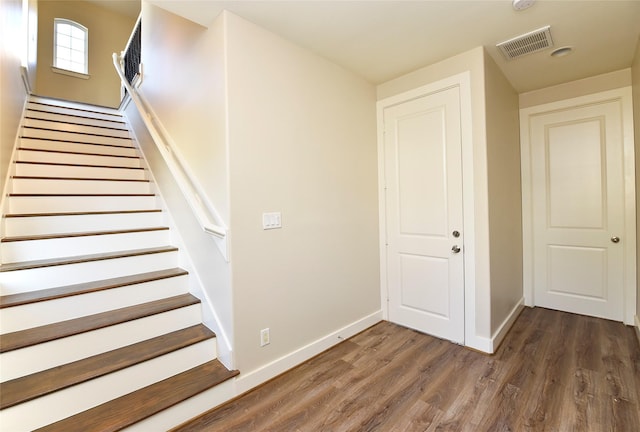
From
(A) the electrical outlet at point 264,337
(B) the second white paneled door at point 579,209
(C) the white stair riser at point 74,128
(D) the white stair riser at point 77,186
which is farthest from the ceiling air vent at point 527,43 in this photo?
(C) the white stair riser at point 74,128

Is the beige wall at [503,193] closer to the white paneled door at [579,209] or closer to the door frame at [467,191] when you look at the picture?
the door frame at [467,191]

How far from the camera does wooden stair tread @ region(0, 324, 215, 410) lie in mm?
1425

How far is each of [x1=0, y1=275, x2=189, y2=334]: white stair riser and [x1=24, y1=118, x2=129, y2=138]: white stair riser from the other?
2.63 metres

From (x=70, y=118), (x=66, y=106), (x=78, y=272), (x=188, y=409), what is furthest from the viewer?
(x=66, y=106)

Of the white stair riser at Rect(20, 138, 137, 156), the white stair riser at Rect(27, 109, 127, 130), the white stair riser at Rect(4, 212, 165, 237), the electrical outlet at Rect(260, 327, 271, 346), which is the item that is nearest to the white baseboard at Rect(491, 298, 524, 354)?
the electrical outlet at Rect(260, 327, 271, 346)

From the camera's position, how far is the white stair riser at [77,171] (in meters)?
2.71

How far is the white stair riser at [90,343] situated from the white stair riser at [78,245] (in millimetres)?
838

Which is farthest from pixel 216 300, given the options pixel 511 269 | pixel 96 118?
pixel 96 118

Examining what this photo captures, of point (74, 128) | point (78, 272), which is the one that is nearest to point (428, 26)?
point (78, 272)

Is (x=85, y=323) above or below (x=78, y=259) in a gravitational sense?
below

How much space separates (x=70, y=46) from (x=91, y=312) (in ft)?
19.0

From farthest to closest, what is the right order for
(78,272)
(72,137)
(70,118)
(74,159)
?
(70,118) < (72,137) < (74,159) < (78,272)

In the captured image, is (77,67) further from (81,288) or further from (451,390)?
(451,390)

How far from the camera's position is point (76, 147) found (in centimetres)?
330
